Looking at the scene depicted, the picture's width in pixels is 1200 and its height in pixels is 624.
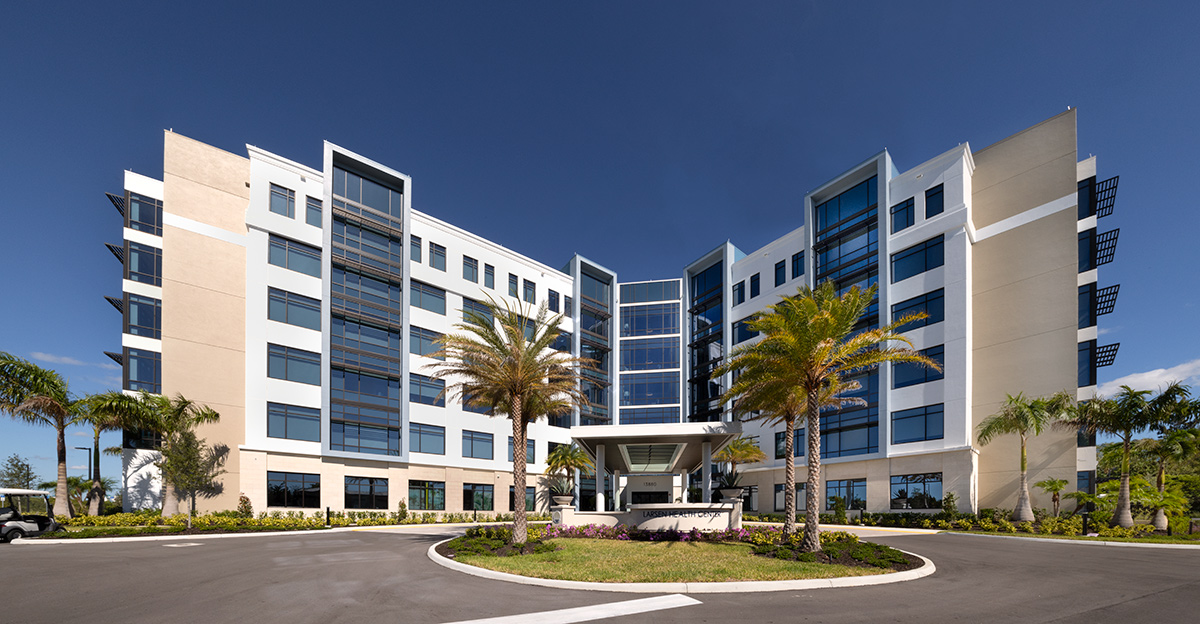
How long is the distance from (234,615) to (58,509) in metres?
31.8

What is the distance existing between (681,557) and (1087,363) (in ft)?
103

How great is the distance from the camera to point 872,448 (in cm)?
4397

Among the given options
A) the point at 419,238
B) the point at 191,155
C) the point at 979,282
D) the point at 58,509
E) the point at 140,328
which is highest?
the point at 191,155

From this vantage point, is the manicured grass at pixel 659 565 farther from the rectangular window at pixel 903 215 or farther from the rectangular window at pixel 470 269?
the rectangular window at pixel 470 269

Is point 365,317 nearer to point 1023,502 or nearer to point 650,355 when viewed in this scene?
point 650,355

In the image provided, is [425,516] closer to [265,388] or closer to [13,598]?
[265,388]

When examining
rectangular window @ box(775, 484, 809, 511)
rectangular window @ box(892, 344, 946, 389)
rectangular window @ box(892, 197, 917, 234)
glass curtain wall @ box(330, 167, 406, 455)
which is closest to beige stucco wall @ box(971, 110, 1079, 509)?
rectangular window @ box(892, 344, 946, 389)

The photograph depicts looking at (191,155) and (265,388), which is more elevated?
(191,155)

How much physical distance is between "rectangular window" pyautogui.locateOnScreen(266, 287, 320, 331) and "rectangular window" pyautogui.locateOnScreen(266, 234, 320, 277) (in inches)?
73.6

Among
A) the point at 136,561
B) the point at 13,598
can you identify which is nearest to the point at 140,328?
the point at 136,561

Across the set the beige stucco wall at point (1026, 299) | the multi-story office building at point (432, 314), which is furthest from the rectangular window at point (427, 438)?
the beige stucco wall at point (1026, 299)

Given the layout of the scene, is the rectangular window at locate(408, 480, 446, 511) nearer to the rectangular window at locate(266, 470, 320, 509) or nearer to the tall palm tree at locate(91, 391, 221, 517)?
the rectangular window at locate(266, 470, 320, 509)

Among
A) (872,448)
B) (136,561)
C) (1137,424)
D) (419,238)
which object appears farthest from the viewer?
(419,238)

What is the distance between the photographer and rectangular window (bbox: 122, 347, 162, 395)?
118ft
